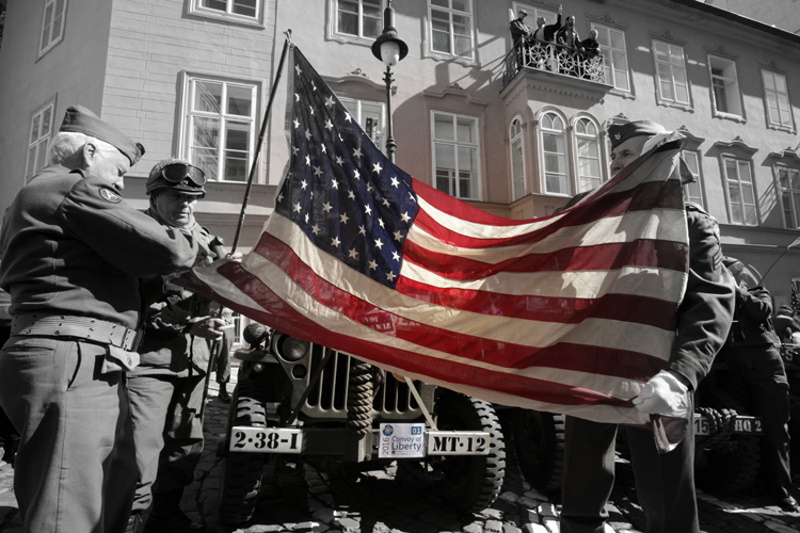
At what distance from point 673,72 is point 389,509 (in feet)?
59.3

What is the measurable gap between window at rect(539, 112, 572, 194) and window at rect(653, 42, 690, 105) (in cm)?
531

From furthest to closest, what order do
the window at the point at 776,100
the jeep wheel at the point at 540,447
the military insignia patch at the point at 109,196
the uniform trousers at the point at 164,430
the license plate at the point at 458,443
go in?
the window at the point at 776,100
the jeep wheel at the point at 540,447
the license plate at the point at 458,443
the uniform trousers at the point at 164,430
the military insignia patch at the point at 109,196

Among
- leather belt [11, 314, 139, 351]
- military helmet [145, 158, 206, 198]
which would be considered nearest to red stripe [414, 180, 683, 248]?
military helmet [145, 158, 206, 198]

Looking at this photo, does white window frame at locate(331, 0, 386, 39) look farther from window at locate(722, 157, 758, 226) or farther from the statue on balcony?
window at locate(722, 157, 758, 226)

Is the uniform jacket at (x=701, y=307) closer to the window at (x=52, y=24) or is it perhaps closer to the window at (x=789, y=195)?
the window at (x=52, y=24)

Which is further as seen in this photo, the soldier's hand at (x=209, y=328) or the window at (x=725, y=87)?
the window at (x=725, y=87)

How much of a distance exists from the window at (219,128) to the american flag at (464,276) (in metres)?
8.77

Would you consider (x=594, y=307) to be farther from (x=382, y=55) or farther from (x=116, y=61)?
(x=116, y=61)

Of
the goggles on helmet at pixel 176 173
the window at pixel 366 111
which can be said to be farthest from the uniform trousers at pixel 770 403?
the window at pixel 366 111

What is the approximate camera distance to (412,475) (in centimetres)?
440

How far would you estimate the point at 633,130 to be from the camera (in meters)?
2.45

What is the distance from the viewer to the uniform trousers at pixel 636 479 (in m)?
2.01

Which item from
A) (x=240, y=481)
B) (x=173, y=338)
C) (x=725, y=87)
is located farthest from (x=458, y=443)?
(x=725, y=87)

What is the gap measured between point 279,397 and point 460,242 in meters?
1.89
